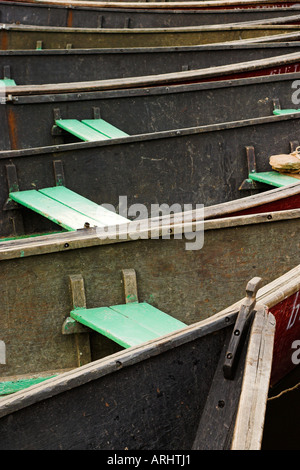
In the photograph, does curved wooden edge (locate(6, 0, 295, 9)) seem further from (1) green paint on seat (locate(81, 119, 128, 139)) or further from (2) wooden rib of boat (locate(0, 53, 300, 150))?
(1) green paint on seat (locate(81, 119, 128, 139))

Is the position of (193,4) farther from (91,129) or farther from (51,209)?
(51,209)

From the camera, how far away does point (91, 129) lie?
289 inches

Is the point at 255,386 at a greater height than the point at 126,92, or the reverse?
the point at 126,92

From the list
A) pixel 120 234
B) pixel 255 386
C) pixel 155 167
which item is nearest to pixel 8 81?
pixel 155 167

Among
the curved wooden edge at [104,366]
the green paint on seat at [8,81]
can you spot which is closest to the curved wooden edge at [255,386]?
the curved wooden edge at [104,366]

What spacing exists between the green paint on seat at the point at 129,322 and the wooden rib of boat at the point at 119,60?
5181 mm

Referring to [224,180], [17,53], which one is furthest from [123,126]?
[17,53]

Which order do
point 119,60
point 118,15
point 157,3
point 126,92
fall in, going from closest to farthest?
point 126,92, point 119,60, point 118,15, point 157,3

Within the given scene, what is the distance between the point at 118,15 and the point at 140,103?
5595 millimetres

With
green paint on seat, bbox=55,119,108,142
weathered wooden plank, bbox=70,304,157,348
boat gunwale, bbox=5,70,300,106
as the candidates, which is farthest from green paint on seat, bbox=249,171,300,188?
weathered wooden plank, bbox=70,304,157,348

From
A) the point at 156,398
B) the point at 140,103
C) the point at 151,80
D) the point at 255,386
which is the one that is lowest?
the point at 156,398

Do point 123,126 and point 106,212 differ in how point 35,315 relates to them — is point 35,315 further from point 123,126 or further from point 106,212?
point 123,126

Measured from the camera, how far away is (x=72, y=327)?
4734mm

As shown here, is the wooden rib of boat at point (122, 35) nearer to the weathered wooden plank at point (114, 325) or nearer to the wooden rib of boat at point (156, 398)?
the weathered wooden plank at point (114, 325)
